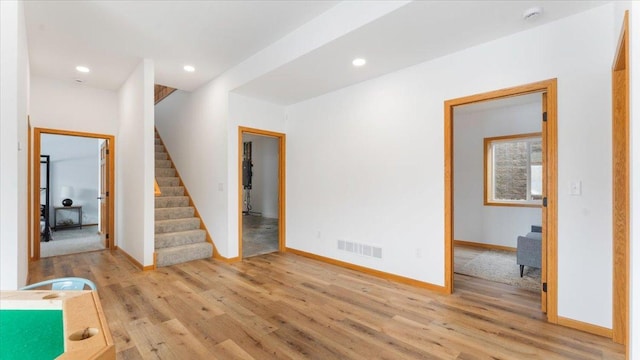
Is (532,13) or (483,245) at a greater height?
(532,13)

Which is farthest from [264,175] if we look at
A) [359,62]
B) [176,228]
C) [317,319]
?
[317,319]

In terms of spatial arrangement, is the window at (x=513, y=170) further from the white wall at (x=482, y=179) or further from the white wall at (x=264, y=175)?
the white wall at (x=264, y=175)

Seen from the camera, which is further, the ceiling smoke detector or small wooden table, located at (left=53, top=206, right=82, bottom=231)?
small wooden table, located at (left=53, top=206, right=82, bottom=231)

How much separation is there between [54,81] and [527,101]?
7791mm

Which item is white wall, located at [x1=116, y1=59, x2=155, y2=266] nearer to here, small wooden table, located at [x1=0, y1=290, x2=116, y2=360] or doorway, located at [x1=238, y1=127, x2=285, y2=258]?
doorway, located at [x1=238, y1=127, x2=285, y2=258]

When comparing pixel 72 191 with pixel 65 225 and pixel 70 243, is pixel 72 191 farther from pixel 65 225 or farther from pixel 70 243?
pixel 70 243

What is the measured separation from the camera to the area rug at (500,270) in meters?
3.54

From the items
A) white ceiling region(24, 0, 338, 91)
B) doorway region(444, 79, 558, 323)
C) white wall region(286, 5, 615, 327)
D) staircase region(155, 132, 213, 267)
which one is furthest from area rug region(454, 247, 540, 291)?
staircase region(155, 132, 213, 267)

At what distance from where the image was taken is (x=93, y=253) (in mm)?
4910

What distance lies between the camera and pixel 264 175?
9367 millimetres

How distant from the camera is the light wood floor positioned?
6.91 ft

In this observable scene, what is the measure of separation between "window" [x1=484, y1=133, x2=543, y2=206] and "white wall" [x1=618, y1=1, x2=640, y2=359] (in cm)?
413

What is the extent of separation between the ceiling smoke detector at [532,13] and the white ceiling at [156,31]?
1.64 m

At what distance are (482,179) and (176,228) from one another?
18.3 feet
